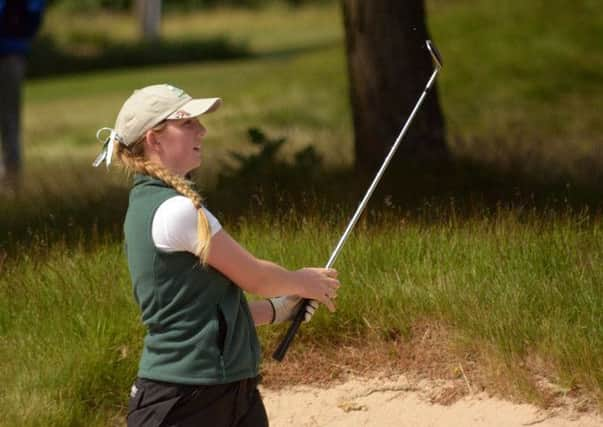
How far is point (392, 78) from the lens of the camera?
9.24 m

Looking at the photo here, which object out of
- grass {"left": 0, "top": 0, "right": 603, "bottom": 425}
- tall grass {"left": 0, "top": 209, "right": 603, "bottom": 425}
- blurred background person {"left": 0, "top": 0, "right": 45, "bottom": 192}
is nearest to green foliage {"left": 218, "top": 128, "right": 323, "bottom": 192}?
grass {"left": 0, "top": 0, "right": 603, "bottom": 425}

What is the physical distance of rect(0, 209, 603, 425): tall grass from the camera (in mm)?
5555

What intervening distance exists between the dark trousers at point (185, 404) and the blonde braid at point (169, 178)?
0.41 m

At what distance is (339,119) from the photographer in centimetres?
1745

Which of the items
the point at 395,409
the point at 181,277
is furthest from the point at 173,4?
the point at 181,277

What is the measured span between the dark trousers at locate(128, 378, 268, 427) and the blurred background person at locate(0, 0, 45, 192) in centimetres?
833

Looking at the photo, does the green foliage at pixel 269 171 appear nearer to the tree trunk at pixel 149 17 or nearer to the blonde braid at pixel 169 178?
the blonde braid at pixel 169 178

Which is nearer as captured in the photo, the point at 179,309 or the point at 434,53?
the point at 179,309

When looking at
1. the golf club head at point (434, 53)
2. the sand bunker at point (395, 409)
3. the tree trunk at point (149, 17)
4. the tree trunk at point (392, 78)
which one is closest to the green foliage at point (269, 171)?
the tree trunk at point (392, 78)

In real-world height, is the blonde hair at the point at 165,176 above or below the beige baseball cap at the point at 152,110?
below

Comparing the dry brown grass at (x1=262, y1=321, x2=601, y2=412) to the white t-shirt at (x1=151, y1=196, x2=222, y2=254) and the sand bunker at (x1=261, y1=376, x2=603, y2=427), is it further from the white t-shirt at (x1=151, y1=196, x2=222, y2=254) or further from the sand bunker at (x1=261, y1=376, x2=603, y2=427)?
the white t-shirt at (x1=151, y1=196, x2=222, y2=254)

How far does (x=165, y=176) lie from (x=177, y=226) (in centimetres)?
17

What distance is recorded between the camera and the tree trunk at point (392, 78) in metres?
9.21

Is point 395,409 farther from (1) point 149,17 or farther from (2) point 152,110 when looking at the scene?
(1) point 149,17
